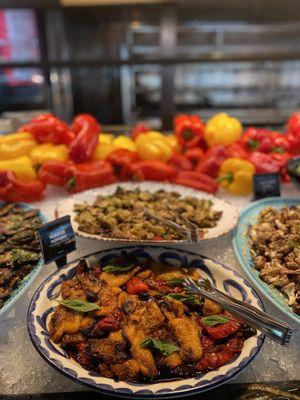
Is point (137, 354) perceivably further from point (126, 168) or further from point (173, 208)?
point (126, 168)

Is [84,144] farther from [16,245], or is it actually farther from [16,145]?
[16,245]

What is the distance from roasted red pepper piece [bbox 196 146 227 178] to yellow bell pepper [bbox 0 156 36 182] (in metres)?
1.12

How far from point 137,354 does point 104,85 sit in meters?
6.01

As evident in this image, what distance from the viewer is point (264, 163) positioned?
2.46 meters

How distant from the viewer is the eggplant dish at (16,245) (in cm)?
139

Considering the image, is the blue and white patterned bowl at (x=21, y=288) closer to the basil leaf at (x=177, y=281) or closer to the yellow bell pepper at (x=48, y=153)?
the basil leaf at (x=177, y=281)

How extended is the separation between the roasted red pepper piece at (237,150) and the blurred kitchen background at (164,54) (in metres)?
2.90

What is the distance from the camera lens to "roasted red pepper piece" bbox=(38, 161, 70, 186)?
7.61 ft

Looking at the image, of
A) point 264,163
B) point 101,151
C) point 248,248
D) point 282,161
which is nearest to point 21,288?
point 248,248

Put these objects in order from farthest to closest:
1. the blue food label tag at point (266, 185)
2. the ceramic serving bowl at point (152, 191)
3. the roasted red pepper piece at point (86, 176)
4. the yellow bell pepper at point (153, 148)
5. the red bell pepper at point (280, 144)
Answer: the red bell pepper at point (280, 144) < the yellow bell pepper at point (153, 148) < the roasted red pepper piece at point (86, 176) < the blue food label tag at point (266, 185) < the ceramic serving bowl at point (152, 191)

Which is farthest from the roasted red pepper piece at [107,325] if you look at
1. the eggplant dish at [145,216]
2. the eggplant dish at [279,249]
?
the eggplant dish at [279,249]

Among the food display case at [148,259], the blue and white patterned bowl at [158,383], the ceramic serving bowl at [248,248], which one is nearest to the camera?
the blue and white patterned bowl at [158,383]

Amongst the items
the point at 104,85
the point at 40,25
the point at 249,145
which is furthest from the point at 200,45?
the point at 249,145

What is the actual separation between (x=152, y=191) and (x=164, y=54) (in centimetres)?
353
